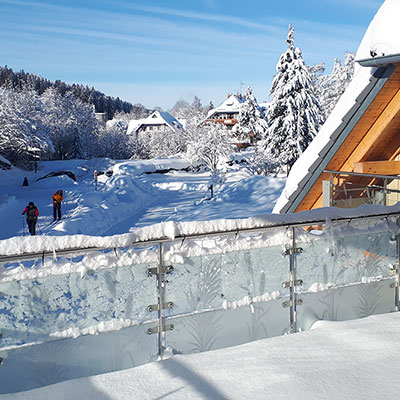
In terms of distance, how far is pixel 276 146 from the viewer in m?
34.8

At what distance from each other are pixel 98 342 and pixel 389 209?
3017mm

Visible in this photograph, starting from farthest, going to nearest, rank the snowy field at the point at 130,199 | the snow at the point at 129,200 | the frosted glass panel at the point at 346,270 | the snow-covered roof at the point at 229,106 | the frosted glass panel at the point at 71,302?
the snow-covered roof at the point at 229,106 < the snowy field at the point at 130,199 < the snow at the point at 129,200 < the frosted glass panel at the point at 346,270 < the frosted glass panel at the point at 71,302

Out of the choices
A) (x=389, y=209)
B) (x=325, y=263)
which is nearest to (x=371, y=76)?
(x=389, y=209)

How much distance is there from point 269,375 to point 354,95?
5.19 meters

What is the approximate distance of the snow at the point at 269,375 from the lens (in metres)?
2.88

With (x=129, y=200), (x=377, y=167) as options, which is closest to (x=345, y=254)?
(x=377, y=167)

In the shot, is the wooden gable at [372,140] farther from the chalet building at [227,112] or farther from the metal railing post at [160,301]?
the chalet building at [227,112]

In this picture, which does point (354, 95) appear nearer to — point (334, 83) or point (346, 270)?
point (346, 270)

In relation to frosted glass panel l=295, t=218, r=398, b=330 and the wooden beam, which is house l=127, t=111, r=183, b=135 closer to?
the wooden beam

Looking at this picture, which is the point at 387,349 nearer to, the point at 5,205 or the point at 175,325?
the point at 175,325

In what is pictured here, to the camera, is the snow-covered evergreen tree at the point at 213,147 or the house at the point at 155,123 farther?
the house at the point at 155,123

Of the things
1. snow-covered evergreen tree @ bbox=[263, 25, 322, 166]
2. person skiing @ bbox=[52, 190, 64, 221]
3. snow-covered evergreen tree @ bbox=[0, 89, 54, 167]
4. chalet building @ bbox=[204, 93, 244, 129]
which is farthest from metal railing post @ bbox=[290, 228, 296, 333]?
chalet building @ bbox=[204, 93, 244, 129]

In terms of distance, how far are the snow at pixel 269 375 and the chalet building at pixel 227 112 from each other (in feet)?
262

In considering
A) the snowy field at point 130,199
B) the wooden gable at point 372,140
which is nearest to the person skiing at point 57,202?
the snowy field at point 130,199
